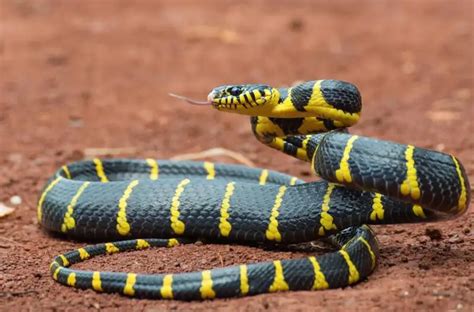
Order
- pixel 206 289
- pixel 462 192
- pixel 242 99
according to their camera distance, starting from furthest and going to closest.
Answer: pixel 242 99 < pixel 462 192 < pixel 206 289

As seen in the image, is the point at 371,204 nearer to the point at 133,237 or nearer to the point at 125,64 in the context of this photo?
Result: the point at 133,237

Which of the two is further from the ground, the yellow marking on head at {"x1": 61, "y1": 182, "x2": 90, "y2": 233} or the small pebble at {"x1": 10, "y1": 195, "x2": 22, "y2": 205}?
the yellow marking on head at {"x1": 61, "y1": 182, "x2": 90, "y2": 233}

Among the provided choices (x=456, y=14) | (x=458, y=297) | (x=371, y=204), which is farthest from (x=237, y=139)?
(x=456, y=14)

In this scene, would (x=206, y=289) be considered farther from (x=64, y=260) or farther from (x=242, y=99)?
(x=242, y=99)

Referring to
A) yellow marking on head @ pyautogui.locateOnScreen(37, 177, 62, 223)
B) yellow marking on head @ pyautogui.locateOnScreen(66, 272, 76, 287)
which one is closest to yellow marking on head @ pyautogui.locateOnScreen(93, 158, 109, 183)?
yellow marking on head @ pyautogui.locateOnScreen(37, 177, 62, 223)

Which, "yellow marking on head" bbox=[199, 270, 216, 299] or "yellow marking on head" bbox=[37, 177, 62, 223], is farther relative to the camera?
"yellow marking on head" bbox=[37, 177, 62, 223]

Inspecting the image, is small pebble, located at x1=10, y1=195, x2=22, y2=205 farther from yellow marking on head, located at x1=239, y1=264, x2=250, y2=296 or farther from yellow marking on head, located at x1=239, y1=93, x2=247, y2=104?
yellow marking on head, located at x1=239, y1=264, x2=250, y2=296

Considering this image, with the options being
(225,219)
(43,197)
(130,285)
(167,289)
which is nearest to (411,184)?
(225,219)

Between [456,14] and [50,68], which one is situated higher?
[456,14]
